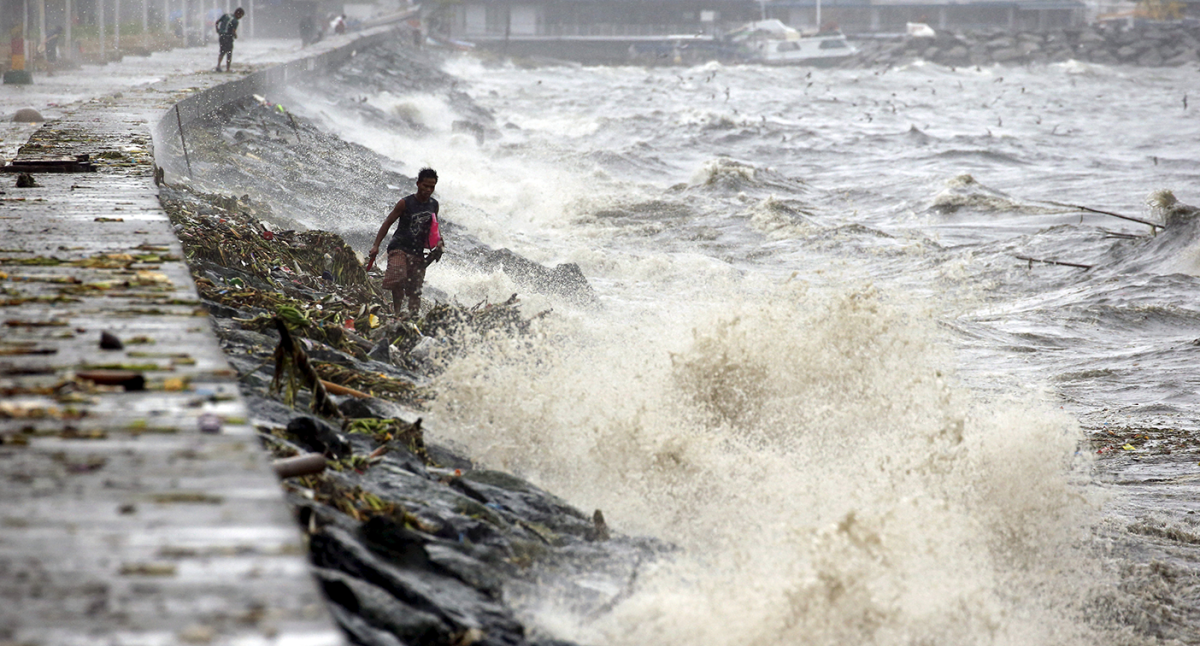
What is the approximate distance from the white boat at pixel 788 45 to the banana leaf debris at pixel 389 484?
5977cm

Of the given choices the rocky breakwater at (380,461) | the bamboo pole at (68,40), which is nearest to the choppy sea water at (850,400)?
the rocky breakwater at (380,461)

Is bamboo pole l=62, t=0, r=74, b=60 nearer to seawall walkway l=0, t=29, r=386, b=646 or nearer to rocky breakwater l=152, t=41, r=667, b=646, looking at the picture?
rocky breakwater l=152, t=41, r=667, b=646

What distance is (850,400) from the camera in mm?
6547

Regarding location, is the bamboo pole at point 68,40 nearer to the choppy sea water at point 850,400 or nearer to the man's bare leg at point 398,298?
the choppy sea water at point 850,400

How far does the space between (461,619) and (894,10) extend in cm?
7453

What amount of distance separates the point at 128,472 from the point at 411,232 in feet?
17.6

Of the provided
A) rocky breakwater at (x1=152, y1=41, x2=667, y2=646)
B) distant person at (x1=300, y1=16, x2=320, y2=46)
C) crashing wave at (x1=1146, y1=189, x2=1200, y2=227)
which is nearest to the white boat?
distant person at (x1=300, y1=16, x2=320, y2=46)

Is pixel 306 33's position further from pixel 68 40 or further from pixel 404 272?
pixel 404 272

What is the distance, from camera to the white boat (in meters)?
63.5

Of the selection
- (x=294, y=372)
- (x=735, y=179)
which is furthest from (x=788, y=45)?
(x=294, y=372)

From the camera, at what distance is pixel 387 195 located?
13.8 metres

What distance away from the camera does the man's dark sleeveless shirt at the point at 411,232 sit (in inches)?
299

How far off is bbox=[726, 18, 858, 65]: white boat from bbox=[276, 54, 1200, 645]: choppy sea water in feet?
146

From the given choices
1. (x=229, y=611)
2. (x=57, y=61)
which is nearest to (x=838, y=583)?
→ (x=229, y=611)
